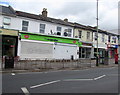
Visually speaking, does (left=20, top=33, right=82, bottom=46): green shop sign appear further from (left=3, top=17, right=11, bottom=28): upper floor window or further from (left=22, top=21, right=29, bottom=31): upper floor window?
(left=3, top=17, right=11, bottom=28): upper floor window

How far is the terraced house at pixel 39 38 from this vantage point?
2192 cm

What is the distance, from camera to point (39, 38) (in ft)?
78.3

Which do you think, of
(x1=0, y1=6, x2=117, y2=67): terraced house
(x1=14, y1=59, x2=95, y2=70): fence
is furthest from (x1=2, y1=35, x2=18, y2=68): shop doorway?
(x1=14, y1=59, x2=95, y2=70): fence

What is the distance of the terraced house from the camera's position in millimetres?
21922

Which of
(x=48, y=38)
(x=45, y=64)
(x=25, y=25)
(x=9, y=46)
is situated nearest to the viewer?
(x=45, y=64)

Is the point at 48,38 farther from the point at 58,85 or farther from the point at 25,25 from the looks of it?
the point at 58,85

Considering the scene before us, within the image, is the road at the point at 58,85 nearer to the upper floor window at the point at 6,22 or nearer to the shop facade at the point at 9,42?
the shop facade at the point at 9,42

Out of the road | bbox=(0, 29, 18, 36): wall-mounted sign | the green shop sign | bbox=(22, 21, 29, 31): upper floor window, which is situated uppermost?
bbox=(22, 21, 29, 31): upper floor window

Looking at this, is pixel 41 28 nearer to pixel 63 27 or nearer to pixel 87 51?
pixel 63 27

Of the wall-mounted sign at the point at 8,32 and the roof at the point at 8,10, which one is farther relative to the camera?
the roof at the point at 8,10

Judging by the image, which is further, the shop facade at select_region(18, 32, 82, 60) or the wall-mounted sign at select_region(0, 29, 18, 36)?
the shop facade at select_region(18, 32, 82, 60)

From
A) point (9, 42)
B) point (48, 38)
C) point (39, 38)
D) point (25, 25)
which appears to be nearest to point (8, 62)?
point (9, 42)

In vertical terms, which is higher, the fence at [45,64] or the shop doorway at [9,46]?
the shop doorway at [9,46]

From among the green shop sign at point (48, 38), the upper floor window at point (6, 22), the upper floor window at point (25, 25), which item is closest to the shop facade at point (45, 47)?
the green shop sign at point (48, 38)
